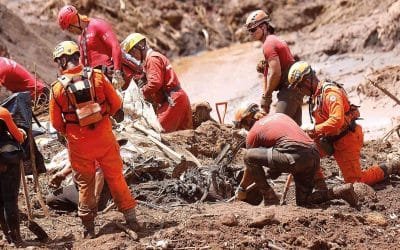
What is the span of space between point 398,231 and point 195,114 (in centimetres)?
485

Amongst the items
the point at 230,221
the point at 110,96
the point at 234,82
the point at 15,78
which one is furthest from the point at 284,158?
the point at 234,82

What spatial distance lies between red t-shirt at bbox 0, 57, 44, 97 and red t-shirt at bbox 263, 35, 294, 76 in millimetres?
2641

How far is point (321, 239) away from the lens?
6.31 meters

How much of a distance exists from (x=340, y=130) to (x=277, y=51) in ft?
4.96

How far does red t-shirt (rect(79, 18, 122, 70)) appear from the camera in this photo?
9484 mm

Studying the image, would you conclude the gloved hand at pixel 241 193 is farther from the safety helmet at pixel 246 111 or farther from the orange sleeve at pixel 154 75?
the orange sleeve at pixel 154 75

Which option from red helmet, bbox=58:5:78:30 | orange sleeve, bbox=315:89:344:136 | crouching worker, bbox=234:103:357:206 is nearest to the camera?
crouching worker, bbox=234:103:357:206

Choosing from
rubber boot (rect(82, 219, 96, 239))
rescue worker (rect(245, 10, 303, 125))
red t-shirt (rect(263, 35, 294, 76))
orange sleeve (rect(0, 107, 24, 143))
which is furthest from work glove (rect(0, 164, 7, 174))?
red t-shirt (rect(263, 35, 294, 76))

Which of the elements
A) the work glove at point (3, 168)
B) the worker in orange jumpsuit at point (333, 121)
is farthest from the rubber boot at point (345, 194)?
the work glove at point (3, 168)

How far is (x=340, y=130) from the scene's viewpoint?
7.89m

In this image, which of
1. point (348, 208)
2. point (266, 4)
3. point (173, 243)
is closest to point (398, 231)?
point (348, 208)

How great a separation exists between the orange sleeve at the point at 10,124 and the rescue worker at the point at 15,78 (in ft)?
6.59

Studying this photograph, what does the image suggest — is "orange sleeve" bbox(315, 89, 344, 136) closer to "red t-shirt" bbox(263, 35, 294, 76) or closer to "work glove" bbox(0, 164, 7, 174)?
"red t-shirt" bbox(263, 35, 294, 76)

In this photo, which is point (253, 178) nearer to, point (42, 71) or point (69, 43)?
point (69, 43)
